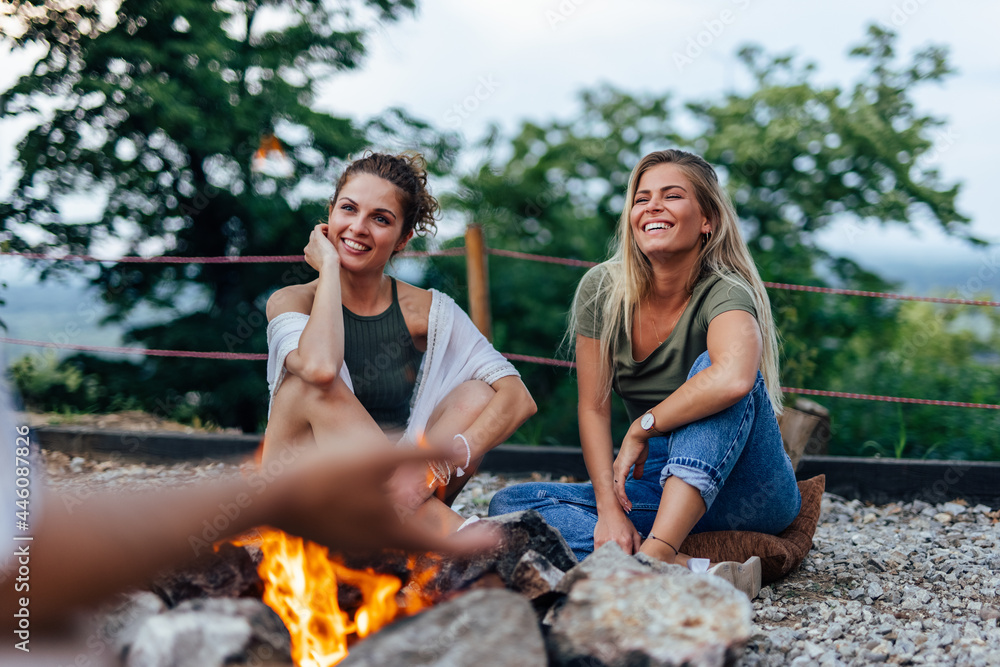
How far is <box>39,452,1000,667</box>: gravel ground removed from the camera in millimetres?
1856

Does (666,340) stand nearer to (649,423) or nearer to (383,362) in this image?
(649,423)

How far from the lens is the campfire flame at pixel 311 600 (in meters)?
1.69

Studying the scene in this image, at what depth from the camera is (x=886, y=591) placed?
232cm

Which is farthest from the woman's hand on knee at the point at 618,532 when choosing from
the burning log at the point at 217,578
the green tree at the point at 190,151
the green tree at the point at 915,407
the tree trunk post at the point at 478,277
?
the green tree at the point at 190,151

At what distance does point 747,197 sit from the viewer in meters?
6.46

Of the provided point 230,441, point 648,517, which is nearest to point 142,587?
point 648,517

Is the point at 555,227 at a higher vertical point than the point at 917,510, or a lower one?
higher

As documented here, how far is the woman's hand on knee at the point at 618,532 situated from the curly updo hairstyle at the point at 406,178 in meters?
1.13

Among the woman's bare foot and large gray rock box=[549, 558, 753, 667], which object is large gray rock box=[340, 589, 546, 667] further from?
the woman's bare foot

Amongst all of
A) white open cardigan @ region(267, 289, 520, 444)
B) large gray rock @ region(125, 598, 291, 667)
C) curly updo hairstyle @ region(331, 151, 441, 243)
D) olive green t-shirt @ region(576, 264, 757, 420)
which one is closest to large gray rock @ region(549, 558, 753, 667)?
large gray rock @ region(125, 598, 291, 667)

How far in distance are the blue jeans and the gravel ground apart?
0.92 feet

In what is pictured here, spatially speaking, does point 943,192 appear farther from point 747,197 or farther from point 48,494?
point 48,494

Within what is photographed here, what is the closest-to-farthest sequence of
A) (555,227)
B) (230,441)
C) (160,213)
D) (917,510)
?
(917,510) < (230,441) < (160,213) < (555,227)

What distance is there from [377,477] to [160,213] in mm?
4734
